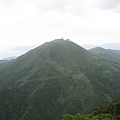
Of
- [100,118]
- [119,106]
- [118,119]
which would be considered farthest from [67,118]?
[119,106]

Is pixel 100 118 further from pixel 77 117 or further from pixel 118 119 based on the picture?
pixel 118 119

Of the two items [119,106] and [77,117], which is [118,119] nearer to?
[77,117]

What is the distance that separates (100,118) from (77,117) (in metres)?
7.71

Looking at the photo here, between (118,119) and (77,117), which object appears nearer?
(77,117)

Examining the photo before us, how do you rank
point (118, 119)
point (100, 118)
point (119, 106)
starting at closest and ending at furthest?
point (100, 118) < point (118, 119) < point (119, 106)

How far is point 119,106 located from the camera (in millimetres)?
142375

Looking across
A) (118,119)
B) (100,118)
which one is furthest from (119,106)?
(100,118)

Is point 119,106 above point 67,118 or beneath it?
beneath

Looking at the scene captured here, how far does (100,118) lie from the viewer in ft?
290

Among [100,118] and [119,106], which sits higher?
[100,118]

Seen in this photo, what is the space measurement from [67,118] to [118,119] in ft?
70.9

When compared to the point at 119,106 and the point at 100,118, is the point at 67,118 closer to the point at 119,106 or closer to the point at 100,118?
the point at 100,118

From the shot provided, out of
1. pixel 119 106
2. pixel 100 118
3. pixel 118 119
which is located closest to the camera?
pixel 100 118

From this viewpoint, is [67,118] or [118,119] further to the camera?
[118,119]
